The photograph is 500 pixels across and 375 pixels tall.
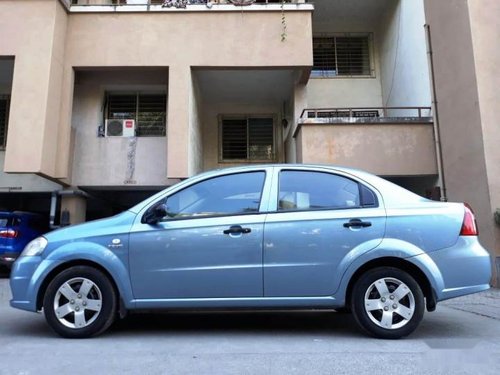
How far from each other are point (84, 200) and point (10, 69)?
376 cm

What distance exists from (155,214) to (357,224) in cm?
202

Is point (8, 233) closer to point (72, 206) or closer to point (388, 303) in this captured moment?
point (72, 206)

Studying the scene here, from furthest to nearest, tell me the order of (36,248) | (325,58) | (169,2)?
(325,58)
(169,2)
(36,248)

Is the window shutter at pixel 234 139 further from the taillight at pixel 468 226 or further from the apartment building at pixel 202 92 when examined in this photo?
the taillight at pixel 468 226

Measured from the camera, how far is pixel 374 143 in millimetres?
11211

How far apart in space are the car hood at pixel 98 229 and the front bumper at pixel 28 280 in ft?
0.84

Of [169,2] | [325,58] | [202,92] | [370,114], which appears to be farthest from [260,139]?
[169,2]

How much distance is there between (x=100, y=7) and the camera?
12.0 m

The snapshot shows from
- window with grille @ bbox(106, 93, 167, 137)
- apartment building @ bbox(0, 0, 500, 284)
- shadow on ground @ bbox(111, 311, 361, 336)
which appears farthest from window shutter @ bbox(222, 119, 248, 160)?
shadow on ground @ bbox(111, 311, 361, 336)

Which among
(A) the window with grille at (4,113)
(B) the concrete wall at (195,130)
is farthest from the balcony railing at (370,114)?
(A) the window with grille at (4,113)

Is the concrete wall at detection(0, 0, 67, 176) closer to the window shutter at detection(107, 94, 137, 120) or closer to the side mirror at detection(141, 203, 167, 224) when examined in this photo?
the window shutter at detection(107, 94, 137, 120)

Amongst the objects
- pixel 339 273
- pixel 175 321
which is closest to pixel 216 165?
pixel 175 321

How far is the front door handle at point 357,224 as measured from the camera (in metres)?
4.88

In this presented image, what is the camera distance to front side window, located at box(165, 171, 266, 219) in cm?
506
